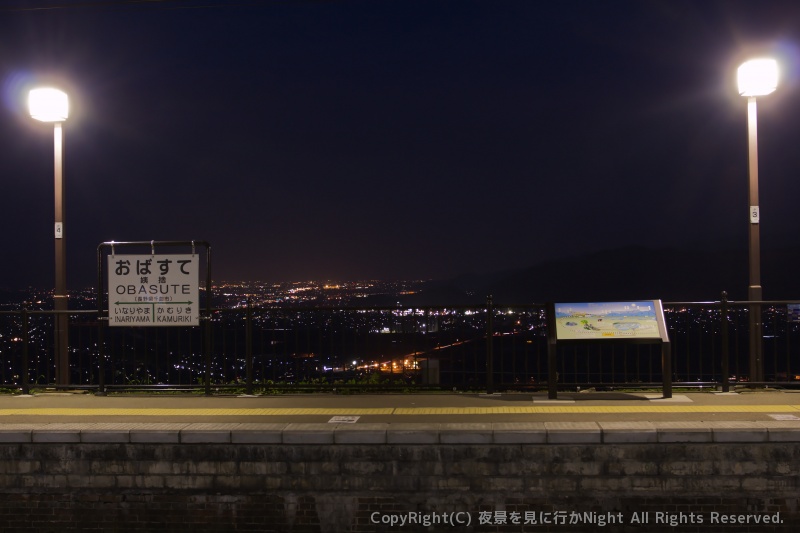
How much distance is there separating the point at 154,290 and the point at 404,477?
191 inches

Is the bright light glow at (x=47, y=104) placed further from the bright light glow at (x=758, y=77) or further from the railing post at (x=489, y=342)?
the bright light glow at (x=758, y=77)

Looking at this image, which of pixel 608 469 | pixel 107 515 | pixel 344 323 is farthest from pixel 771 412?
pixel 107 515

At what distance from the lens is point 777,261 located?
37.0 meters

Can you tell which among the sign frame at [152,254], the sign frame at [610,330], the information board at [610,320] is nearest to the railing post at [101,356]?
the sign frame at [152,254]

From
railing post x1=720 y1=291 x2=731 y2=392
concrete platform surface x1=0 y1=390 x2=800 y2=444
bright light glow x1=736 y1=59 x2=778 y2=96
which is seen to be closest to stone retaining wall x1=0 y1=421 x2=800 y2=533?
concrete platform surface x1=0 y1=390 x2=800 y2=444

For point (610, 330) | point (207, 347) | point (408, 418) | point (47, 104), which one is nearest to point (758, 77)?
point (610, 330)

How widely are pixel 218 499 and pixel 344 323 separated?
3.68 metres

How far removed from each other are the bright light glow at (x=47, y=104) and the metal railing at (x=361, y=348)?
3303 millimetres

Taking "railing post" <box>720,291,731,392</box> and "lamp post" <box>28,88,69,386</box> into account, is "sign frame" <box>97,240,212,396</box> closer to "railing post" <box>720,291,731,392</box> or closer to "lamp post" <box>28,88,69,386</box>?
"lamp post" <box>28,88,69,386</box>

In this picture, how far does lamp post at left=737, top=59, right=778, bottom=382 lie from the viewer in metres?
10.3

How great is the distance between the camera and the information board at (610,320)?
910 cm

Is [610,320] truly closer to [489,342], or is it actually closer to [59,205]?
[489,342]

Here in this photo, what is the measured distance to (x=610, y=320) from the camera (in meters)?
9.21

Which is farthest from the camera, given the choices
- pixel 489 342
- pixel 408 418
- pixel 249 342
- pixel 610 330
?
pixel 249 342
